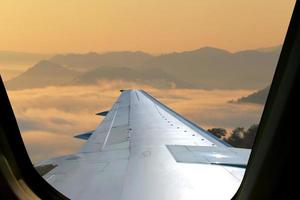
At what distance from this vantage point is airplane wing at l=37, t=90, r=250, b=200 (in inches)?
73.6

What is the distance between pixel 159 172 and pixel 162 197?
15.0 inches

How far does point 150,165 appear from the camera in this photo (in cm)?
231

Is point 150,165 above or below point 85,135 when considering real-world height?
above

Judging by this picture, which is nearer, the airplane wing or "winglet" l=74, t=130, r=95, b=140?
the airplane wing

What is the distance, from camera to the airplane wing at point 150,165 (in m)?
1.87

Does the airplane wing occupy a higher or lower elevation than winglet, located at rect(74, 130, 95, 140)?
higher

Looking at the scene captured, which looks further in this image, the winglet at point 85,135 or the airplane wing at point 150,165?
the winglet at point 85,135

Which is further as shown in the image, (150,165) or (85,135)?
(85,135)

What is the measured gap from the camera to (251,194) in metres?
1.35

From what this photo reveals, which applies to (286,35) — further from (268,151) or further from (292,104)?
(268,151)

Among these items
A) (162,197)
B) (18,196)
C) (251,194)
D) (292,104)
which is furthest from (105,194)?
(292,104)

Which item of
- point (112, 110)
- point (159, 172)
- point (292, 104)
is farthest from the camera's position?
point (112, 110)

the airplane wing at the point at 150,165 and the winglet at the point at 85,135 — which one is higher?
the airplane wing at the point at 150,165

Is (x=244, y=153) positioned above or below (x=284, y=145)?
below
